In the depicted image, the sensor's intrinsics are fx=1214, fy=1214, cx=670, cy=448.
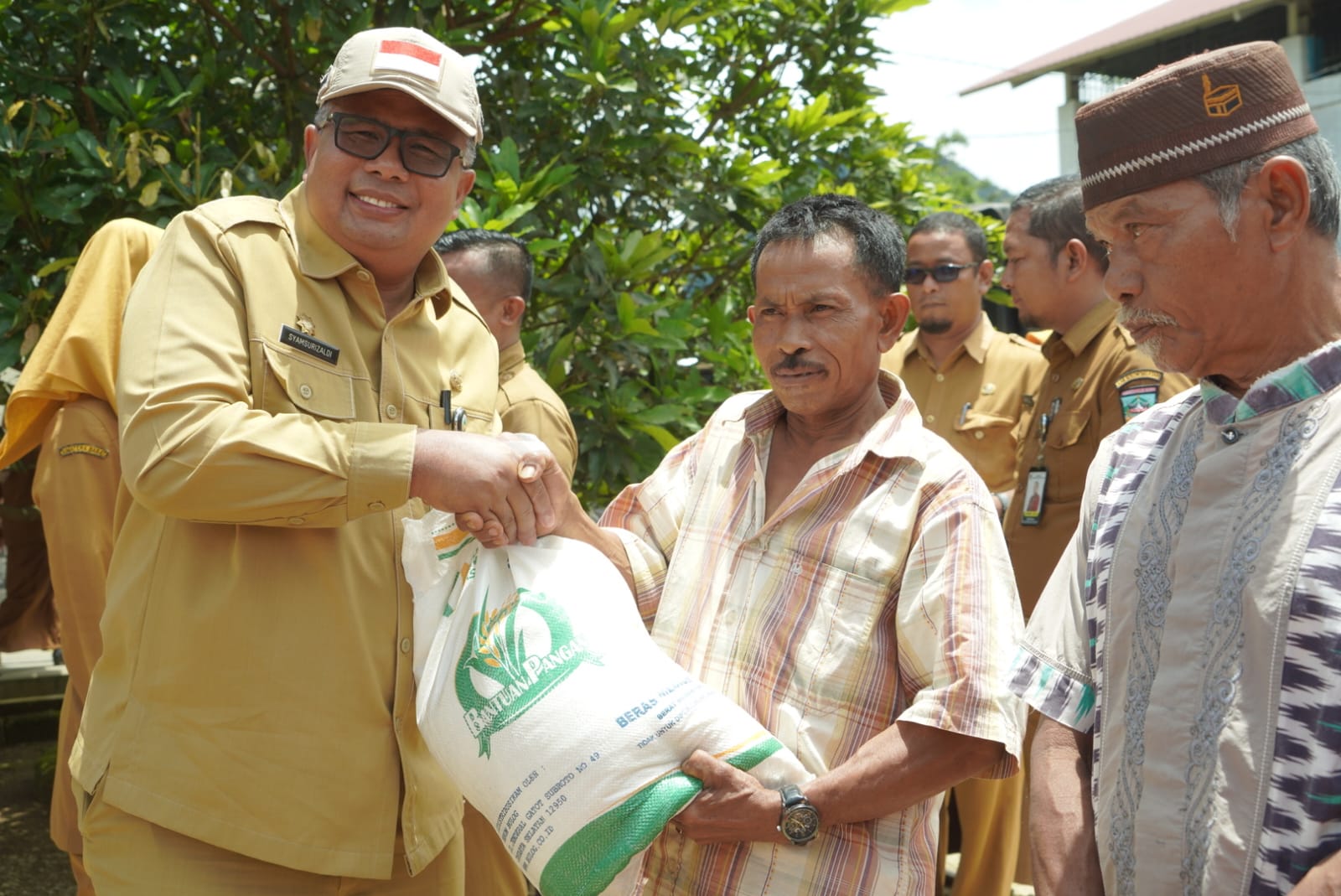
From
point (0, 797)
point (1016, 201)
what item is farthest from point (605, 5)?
point (0, 797)

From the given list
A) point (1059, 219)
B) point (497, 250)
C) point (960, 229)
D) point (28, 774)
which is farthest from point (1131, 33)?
point (28, 774)

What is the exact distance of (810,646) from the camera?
2.09 metres

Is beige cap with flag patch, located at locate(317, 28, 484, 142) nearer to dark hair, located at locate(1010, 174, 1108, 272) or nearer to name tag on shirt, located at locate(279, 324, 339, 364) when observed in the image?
name tag on shirt, located at locate(279, 324, 339, 364)

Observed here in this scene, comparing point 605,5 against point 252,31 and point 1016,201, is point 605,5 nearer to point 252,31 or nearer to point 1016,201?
point 252,31

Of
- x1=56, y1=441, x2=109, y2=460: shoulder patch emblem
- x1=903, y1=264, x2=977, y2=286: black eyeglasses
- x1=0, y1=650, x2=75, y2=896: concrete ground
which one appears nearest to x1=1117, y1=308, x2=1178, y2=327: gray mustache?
x1=56, y1=441, x2=109, y2=460: shoulder patch emblem

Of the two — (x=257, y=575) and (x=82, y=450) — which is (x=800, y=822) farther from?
(x=82, y=450)

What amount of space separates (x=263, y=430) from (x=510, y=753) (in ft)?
2.12

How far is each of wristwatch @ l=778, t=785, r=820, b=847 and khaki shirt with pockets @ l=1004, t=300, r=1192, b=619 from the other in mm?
2097

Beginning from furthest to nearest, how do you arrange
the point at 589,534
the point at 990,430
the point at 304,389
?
1. the point at 990,430
2. the point at 589,534
3. the point at 304,389

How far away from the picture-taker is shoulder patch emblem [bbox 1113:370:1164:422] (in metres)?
3.73

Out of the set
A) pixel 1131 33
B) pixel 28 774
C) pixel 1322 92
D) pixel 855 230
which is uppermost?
pixel 1131 33

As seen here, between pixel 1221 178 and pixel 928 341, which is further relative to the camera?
pixel 928 341

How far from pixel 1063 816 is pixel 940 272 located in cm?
351

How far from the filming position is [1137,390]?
379 centimetres
